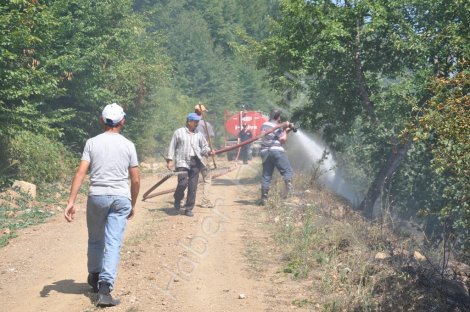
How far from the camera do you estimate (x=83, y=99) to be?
1934cm

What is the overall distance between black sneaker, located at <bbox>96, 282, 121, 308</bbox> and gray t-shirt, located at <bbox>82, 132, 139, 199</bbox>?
0.95 m

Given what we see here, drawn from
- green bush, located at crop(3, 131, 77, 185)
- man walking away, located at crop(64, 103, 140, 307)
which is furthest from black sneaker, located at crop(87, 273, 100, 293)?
green bush, located at crop(3, 131, 77, 185)

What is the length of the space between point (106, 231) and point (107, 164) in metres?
0.70

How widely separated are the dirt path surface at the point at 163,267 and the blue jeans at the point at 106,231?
392 millimetres

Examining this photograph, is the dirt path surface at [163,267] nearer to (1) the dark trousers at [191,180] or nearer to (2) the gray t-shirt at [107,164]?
(1) the dark trousers at [191,180]

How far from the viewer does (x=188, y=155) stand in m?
11.8

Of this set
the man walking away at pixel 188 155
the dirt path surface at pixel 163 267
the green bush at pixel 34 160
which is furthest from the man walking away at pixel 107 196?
the green bush at pixel 34 160

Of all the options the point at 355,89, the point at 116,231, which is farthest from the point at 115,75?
the point at 116,231

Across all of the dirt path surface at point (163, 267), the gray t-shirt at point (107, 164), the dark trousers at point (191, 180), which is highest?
the gray t-shirt at point (107, 164)

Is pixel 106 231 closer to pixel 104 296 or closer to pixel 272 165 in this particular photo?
pixel 104 296

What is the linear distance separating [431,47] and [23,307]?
1107 centimetres

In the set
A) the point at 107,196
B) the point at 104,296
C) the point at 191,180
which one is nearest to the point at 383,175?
the point at 191,180

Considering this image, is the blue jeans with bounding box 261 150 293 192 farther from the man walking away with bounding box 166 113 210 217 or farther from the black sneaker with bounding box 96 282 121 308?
the black sneaker with bounding box 96 282 121 308

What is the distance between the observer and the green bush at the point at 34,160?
14.7m
